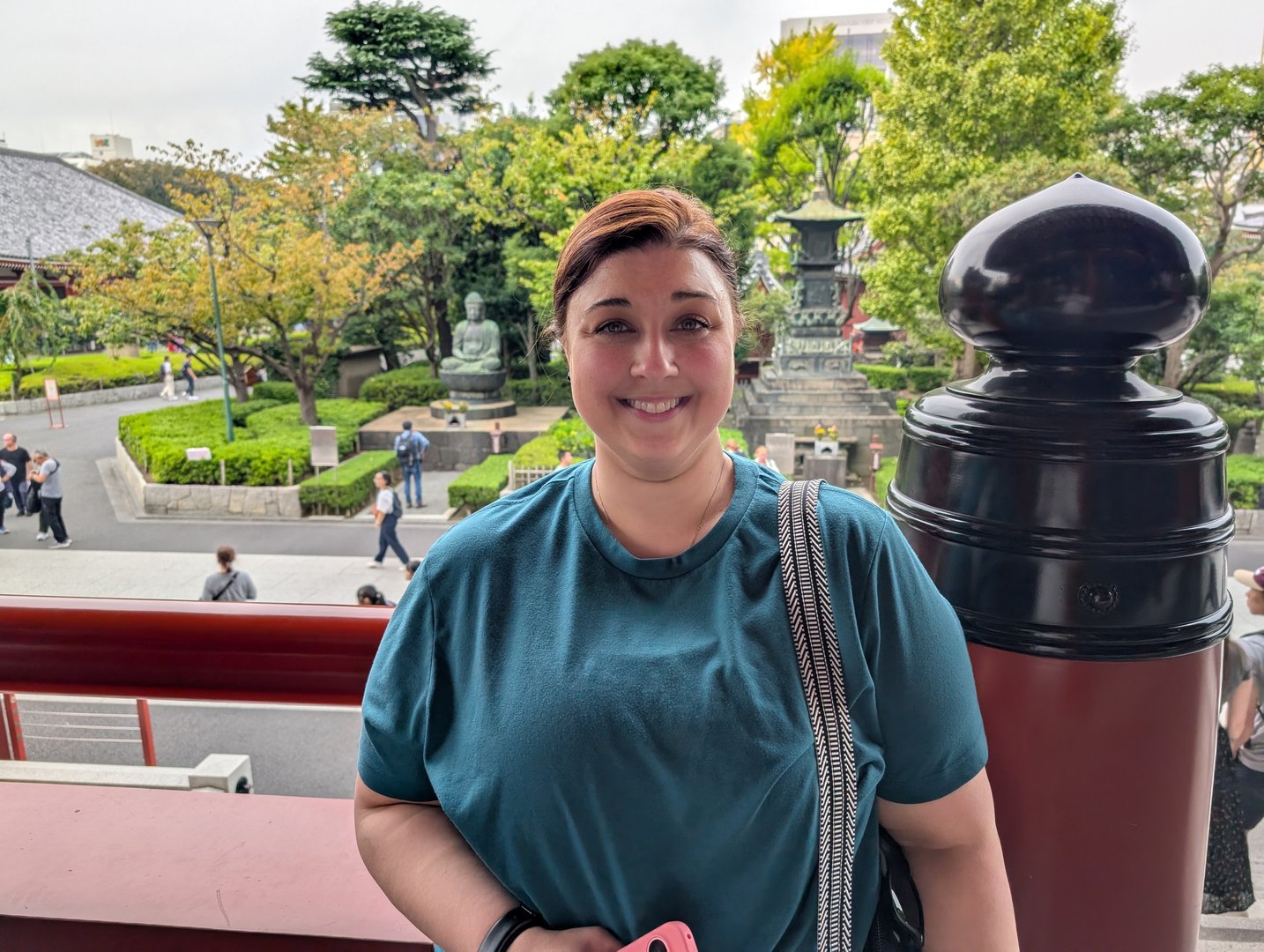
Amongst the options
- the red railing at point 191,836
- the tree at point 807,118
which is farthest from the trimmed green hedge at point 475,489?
the tree at point 807,118

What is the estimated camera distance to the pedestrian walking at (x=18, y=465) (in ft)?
24.8

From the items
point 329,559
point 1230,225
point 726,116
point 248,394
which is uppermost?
point 726,116

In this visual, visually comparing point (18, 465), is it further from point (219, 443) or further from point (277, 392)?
point (277, 392)

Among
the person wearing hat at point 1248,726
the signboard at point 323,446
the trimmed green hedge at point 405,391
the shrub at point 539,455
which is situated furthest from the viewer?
the trimmed green hedge at point 405,391

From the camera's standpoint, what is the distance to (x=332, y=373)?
14445 mm

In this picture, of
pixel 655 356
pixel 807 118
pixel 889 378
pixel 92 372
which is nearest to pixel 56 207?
pixel 92 372

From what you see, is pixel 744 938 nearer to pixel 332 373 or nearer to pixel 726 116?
pixel 726 116

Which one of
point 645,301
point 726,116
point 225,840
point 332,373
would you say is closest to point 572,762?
point 645,301

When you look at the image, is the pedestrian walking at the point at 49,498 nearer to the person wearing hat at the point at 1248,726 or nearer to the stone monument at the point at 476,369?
the stone monument at the point at 476,369

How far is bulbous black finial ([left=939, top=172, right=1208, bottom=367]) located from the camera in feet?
1.81

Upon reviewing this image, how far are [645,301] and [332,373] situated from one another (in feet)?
48.3

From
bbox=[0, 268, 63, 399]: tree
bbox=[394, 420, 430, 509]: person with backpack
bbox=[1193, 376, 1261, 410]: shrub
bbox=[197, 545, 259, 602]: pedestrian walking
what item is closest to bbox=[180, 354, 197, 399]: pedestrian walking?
bbox=[0, 268, 63, 399]: tree

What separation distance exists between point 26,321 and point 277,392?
13.2 ft

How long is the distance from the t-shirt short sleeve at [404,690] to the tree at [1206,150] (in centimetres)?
880
